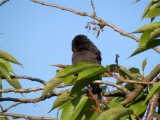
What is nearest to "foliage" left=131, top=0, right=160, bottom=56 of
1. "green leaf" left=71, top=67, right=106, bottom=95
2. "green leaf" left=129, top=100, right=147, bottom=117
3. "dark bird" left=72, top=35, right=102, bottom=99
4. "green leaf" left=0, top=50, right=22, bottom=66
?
"green leaf" left=71, top=67, right=106, bottom=95

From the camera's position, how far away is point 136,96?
1.66 metres

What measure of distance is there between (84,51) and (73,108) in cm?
590

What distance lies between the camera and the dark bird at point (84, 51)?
7077 mm

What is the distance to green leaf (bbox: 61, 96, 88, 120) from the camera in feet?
4.74

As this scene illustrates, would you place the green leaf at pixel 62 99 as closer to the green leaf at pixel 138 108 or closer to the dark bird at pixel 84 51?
the green leaf at pixel 138 108

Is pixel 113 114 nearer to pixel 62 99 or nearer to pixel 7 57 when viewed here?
pixel 62 99

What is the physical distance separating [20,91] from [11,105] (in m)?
0.57

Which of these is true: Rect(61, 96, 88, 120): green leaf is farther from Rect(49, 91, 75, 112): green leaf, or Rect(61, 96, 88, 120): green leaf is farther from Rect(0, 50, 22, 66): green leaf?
Rect(0, 50, 22, 66): green leaf

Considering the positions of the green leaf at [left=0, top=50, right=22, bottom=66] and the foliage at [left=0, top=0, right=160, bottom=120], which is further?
the green leaf at [left=0, top=50, right=22, bottom=66]

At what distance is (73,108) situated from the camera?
151 centimetres

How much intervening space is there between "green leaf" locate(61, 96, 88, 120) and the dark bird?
212 inches

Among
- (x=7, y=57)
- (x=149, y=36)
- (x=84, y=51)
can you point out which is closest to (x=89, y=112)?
(x=149, y=36)

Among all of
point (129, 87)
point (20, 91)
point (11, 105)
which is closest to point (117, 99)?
point (129, 87)

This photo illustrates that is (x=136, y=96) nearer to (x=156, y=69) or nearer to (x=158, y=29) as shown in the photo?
(x=156, y=69)
